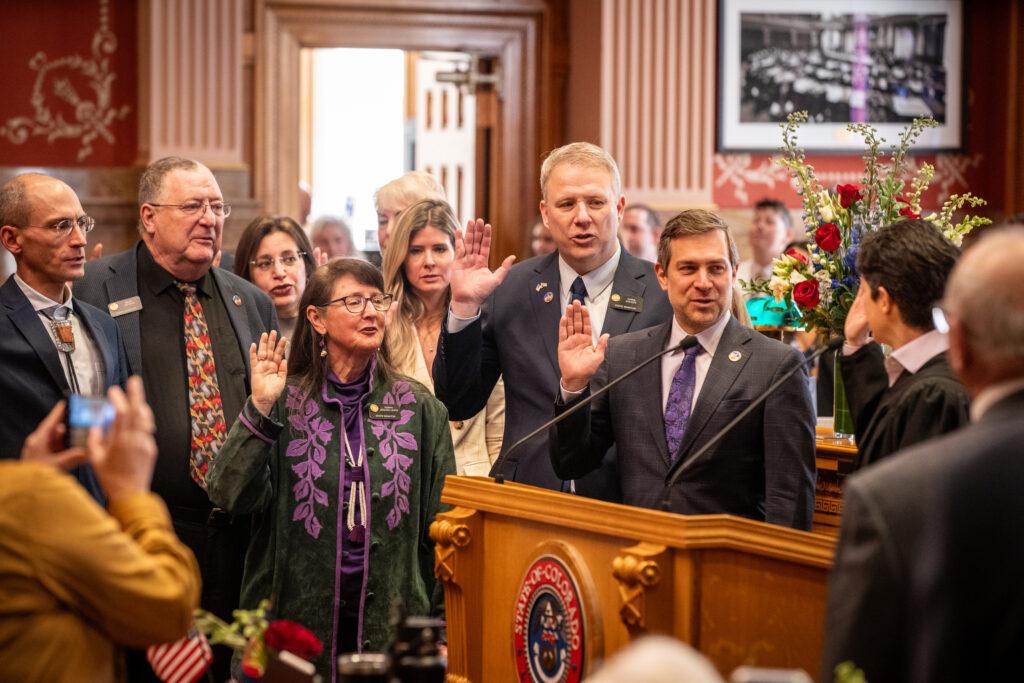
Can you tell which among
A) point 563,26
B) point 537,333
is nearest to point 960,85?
point 563,26

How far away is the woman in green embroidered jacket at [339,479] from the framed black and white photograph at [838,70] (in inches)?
202

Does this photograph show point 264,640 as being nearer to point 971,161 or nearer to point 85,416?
point 85,416

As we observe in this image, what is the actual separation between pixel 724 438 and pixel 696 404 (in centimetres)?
11

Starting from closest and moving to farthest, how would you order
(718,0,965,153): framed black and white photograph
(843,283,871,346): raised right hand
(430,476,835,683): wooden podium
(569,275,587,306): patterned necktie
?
(430,476,835,683): wooden podium
(843,283,871,346): raised right hand
(569,275,587,306): patterned necktie
(718,0,965,153): framed black and white photograph

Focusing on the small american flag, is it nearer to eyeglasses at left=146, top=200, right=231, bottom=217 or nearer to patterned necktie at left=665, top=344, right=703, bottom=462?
patterned necktie at left=665, top=344, right=703, bottom=462

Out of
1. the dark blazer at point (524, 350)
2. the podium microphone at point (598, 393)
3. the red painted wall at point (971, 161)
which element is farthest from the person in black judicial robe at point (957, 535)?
the red painted wall at point (971, 161)

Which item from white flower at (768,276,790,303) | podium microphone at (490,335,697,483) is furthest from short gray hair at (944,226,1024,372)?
white flower at (768,276,790,303)

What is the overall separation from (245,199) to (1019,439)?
648 centimetres

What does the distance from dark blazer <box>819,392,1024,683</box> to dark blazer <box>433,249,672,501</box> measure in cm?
167

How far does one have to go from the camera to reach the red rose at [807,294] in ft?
13.2

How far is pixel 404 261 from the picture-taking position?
437 centimetres

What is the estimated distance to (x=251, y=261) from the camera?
5047 mm

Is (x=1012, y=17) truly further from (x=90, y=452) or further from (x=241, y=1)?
(x=90, y=452)

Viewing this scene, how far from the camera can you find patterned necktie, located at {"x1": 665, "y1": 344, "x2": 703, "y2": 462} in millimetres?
3260
